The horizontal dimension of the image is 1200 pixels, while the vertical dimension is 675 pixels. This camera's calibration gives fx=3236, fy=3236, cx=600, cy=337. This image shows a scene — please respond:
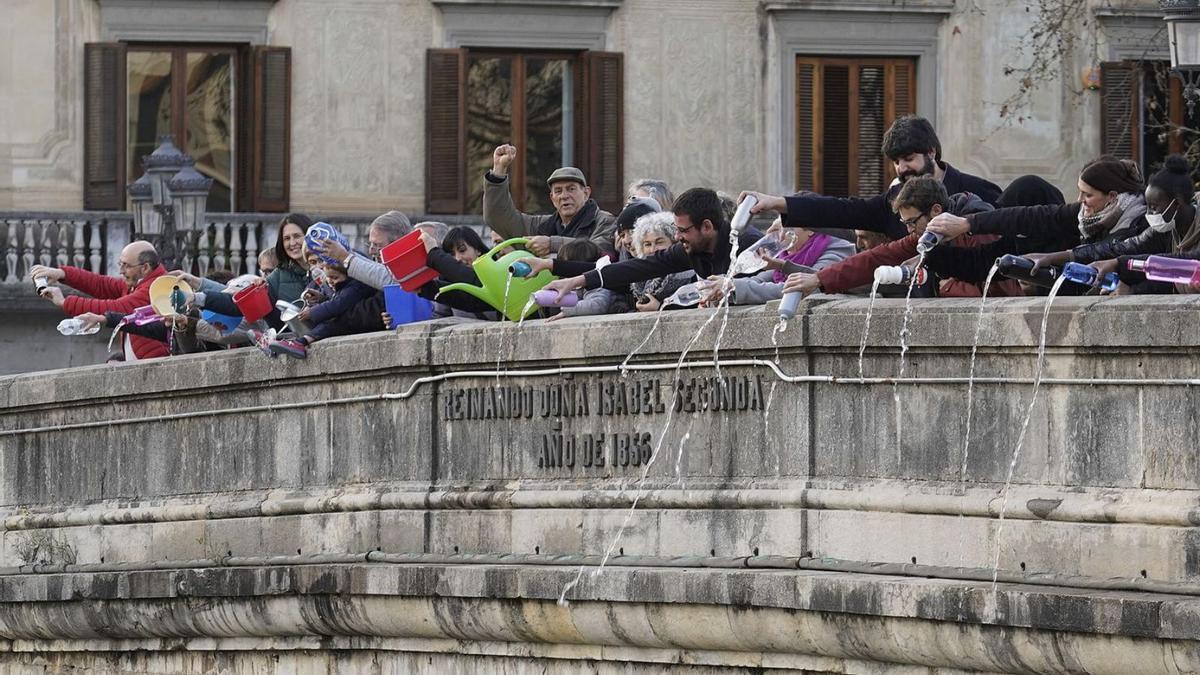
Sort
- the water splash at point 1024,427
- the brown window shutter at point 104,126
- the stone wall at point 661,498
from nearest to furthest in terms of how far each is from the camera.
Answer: the stone wall at point 661,498 → the water splash at point 1024,427 → the brown window shutter at point 104,126

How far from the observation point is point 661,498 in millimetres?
14352

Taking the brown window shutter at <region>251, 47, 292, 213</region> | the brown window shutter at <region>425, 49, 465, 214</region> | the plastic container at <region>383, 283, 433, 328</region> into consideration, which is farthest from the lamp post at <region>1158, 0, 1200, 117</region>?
the brown window shutter at <region>251, 47, 292, 213</region>

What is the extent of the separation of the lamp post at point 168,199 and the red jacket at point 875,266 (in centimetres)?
1494

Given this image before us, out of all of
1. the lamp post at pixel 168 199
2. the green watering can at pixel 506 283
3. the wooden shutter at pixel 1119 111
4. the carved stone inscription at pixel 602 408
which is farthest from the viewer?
the wooden shutter at pixel 1119 111

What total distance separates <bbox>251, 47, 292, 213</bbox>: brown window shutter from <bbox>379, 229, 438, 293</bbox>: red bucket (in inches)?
660

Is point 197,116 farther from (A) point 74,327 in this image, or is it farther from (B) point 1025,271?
(B) point 1025,271

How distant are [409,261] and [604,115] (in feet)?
57.2

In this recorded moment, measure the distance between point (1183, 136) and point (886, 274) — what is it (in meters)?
20.2

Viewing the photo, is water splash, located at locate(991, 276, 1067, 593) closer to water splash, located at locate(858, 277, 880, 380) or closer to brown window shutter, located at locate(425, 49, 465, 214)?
water splash, located at locate(858, 277, 880, 380)

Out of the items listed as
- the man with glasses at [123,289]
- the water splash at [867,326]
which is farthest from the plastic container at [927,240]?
the man with glasses at [123,289]

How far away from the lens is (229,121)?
33219mm

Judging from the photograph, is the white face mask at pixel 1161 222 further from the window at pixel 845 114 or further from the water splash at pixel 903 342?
the window at pixel 845 114

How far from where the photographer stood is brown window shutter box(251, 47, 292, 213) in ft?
108

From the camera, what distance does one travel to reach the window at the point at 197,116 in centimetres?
3281
